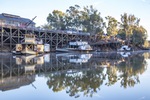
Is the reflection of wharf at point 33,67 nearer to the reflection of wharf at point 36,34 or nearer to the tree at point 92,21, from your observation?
the reflection of wharf at point 36,34

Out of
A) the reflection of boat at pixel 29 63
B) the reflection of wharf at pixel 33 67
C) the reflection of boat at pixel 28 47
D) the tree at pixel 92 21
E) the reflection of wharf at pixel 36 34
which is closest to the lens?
the reflection of wharf at pixel 33 67

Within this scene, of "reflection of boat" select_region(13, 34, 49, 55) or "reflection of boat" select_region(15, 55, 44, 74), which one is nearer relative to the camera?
"reflection of boat" select_region(15, 55, 44, 74)

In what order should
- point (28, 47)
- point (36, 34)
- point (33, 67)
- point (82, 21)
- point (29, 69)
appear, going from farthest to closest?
point (82, 21)
point (36, 34)
point (28, 47)
point (33, 67)
point (29, 69)

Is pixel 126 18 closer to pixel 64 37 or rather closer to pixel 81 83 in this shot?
pixel 64 37

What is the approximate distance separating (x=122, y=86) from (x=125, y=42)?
3561 inches

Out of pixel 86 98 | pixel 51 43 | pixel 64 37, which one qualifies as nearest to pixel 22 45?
pixel 51 43

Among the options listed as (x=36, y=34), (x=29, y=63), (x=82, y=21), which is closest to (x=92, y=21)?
(x=82, y=21)

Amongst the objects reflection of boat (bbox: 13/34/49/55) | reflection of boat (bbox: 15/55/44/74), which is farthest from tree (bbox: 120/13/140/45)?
reflection of boat (bbox: 15/55/44/74)

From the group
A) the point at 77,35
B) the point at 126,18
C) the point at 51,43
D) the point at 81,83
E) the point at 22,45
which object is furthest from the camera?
the point at 126,18

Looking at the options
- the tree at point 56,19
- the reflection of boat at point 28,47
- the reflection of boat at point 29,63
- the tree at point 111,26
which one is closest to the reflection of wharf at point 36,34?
the reflection of boat at point 28,47

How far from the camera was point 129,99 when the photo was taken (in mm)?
8227

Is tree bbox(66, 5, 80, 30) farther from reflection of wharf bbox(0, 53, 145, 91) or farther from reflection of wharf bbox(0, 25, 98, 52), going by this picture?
reflection of wharf bbox(0, 53, 145, 91)

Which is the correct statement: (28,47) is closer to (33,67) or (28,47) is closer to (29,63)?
(29,63)

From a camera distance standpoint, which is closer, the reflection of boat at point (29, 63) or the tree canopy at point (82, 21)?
the reflection of boat at point (29, 63)
